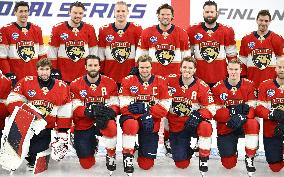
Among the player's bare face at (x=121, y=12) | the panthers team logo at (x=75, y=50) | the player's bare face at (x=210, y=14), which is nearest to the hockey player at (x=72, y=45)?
the panthers team logo at (x=75, y=50)

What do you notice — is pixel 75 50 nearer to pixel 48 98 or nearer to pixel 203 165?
pixel 48 98

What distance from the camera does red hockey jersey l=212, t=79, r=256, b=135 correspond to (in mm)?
4375

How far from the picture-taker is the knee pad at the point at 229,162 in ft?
14.3

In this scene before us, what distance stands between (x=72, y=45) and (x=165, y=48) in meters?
0.85

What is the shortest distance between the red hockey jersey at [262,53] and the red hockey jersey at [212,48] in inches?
5.6

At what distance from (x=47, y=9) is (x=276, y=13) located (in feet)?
9.92

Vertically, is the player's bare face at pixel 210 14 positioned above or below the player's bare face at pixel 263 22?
above

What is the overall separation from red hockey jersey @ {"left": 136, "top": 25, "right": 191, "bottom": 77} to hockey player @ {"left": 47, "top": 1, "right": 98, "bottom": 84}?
19.0 inches

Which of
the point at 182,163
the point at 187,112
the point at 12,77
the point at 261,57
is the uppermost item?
the point at 261,57

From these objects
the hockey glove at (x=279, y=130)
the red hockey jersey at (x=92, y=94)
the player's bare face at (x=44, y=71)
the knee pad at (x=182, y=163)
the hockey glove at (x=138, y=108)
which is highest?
the player's bare face at (x=44, y=71)

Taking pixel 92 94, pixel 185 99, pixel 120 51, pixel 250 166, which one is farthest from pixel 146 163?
pixel 120 51

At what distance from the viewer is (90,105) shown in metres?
4.34

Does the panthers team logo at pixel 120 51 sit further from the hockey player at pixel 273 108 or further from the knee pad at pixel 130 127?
the hockey player at pixel 273 108

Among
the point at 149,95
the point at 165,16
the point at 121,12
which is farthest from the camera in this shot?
the point at 121,12
